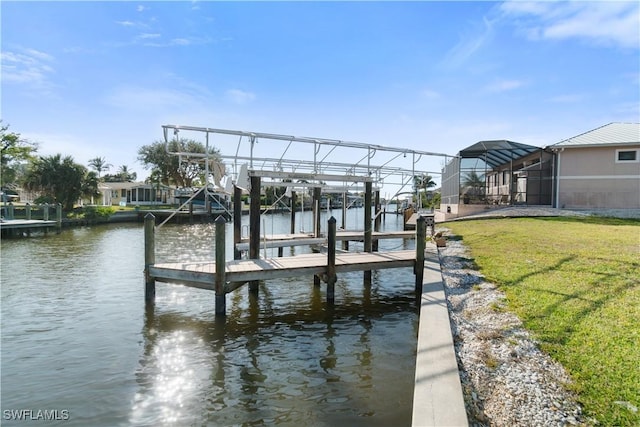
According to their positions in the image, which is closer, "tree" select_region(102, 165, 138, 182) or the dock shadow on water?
the dock shadow on water

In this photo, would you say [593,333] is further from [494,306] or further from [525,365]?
[494,306]

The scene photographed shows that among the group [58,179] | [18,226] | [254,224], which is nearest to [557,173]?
[254,224]

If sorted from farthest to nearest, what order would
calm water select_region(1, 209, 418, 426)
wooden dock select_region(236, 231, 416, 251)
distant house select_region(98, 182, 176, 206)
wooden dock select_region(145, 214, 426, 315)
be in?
distant house select_region(98, 182, 176, 206) < wooden dock select_region(236, 231, 416, 251) < wooden dock select_region(145, 214, 426, 315) < calm water select_region(1, 209, 418, 426)

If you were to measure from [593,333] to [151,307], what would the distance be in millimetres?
9884

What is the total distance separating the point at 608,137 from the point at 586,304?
24591 millimetres

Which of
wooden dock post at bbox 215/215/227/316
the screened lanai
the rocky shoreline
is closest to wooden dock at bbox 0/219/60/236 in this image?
wooden dock post at bbox 215/215/227/316

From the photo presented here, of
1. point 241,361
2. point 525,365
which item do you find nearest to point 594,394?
point 525,365

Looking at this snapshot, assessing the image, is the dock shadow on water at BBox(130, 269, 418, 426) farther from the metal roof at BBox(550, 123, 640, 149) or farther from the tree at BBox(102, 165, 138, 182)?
the tree at BBox(102, 165, 138, 182)

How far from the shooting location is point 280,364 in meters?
7.20

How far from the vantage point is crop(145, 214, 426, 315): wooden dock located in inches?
371

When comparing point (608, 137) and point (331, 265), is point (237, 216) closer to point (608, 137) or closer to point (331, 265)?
point (331, 265)

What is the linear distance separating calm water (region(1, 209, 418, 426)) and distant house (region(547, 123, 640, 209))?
62.1 feet

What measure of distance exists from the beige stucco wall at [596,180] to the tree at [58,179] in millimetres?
44829

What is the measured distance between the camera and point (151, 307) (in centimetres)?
1038
